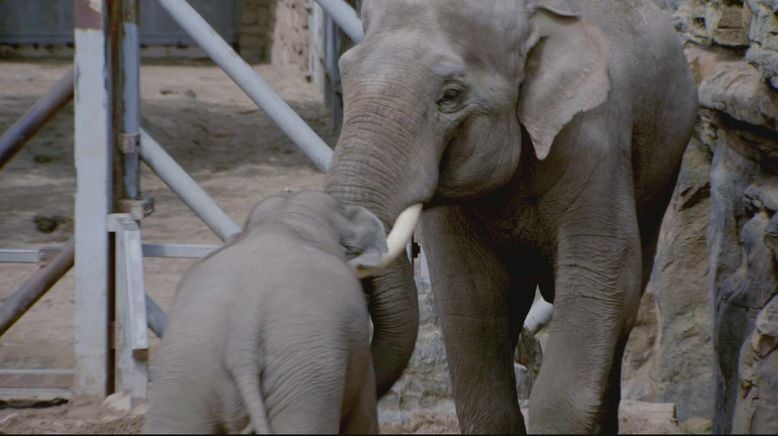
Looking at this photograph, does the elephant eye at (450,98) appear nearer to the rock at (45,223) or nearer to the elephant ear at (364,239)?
the elephant ear at (364,239)

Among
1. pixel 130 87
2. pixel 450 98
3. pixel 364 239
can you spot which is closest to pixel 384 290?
pixel 364 239

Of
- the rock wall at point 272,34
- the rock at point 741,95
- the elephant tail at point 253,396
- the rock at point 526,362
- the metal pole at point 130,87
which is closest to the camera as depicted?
the elephant tail at point 253,396

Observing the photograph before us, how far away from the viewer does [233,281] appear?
129 inches

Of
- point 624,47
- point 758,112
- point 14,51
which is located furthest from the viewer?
point 14,51

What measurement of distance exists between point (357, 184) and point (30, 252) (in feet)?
7.68

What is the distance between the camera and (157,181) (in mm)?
10930

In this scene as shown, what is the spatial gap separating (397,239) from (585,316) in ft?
3.14

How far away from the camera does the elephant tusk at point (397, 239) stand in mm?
3644

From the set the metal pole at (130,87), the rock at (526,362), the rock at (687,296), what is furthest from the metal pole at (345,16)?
the rock at (687,296)

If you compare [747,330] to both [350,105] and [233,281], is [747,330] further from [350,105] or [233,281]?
[233,281]

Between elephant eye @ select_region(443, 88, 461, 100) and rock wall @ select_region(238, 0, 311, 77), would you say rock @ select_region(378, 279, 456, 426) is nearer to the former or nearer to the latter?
elephant eye @ select_region(443, 88, 461, 100)

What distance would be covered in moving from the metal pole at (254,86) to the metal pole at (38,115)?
49 cm

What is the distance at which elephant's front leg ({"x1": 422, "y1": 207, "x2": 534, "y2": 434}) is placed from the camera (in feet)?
16.2

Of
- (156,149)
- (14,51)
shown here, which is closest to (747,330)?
(156,149)
